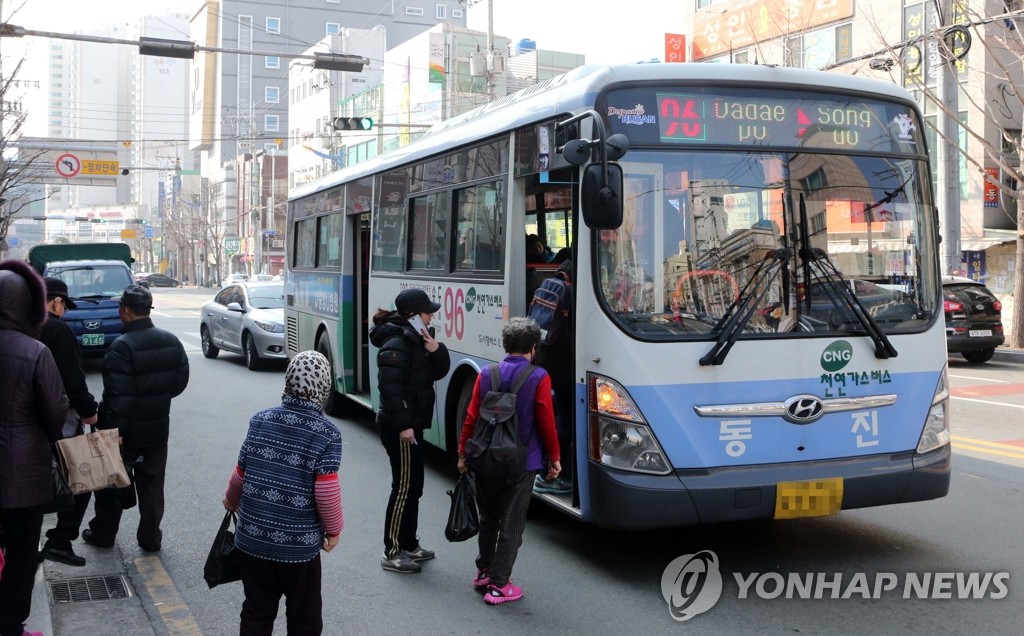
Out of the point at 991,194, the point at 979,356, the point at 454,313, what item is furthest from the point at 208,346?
the point at 991,194

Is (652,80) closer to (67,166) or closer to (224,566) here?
(224,566)

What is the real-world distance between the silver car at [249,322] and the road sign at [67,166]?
23.4 meters

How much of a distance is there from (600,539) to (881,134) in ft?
10.8

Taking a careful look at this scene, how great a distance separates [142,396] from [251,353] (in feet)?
38.6

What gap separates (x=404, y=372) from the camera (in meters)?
6.20

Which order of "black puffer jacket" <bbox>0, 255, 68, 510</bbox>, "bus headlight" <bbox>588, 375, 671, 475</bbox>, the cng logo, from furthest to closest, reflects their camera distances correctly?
the cng logo < "bus headlight" <bbox>588, 375, 671, 475</bbox> < "black puffer jacket" <bbox>0, 255, 68, 510</bbox>

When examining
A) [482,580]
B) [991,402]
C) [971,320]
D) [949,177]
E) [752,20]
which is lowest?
[482,580]

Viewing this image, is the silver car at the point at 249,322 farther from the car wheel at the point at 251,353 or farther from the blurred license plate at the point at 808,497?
the blurred license plate at the point at 808,497

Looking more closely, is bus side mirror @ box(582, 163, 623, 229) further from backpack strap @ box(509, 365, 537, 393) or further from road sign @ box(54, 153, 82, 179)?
road sign @ box(54, 153, 82, 179)

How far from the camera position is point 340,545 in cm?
700

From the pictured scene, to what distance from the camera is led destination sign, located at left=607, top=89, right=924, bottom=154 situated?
6.16 meters

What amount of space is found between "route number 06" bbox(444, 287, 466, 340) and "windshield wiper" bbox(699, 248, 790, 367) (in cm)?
273

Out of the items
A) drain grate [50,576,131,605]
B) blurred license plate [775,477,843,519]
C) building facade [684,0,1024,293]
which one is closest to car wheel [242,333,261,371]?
drain grate [50,576,131,605]

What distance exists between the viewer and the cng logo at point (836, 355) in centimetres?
615
